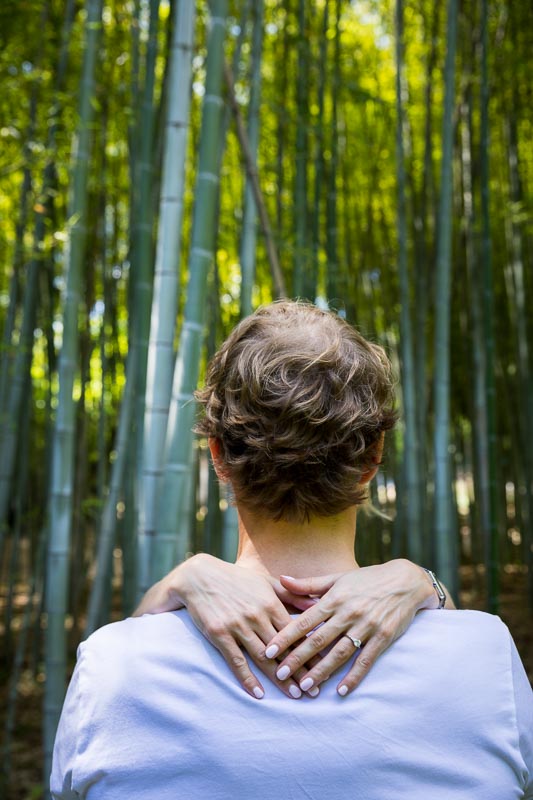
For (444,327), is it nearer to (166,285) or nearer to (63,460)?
(63,460)

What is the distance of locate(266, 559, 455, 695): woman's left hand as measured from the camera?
706 mm

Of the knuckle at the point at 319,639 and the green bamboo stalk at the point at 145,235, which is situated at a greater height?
the green bamboo stalk at the point at 145,235

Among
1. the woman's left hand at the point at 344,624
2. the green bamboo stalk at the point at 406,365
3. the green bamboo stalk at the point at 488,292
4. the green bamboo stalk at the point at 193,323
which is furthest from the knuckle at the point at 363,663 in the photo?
the green bamboo stalk at the point at 406,365

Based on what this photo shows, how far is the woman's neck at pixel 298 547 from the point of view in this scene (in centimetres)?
80

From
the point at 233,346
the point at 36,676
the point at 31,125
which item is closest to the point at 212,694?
the point at 233,346

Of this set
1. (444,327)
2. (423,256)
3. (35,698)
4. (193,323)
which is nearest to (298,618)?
(193,323)

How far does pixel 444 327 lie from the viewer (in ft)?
9.42

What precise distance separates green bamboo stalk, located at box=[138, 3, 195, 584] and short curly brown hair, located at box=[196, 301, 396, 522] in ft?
2.25

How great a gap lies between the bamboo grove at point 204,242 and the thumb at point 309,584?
0.27 m

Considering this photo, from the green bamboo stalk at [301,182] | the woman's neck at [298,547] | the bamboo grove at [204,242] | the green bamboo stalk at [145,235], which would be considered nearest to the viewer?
the woman's neck at [298,547]

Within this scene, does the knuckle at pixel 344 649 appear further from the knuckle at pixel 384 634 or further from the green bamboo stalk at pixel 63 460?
the green bamboo stalk at pixel 63 460

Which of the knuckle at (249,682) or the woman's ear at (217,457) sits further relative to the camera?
the woman's ear at (217,457)

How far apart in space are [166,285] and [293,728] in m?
1.00

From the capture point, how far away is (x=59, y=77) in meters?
3.16
